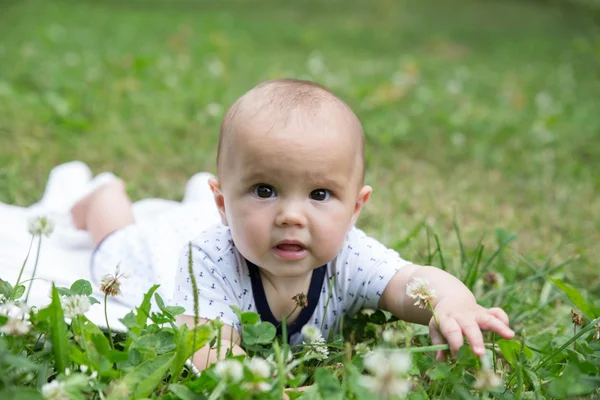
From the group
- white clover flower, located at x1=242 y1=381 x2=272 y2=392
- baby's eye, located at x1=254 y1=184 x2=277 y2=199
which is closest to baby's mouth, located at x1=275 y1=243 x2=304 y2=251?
baby's eye, located at x1=254 y1=184 x2=277 y2=199

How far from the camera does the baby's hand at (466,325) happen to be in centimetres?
145

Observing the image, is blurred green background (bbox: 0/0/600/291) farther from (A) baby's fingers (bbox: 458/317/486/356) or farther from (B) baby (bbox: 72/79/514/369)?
(A) baby's fingers (bbox: 458/317/486/356)

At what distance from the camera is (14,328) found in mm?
1259

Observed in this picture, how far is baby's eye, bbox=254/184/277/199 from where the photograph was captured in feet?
5.24

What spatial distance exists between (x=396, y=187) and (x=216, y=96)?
1.75 meters

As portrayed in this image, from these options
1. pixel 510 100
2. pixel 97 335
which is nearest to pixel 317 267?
pixel 97 335

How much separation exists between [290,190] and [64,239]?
143cm

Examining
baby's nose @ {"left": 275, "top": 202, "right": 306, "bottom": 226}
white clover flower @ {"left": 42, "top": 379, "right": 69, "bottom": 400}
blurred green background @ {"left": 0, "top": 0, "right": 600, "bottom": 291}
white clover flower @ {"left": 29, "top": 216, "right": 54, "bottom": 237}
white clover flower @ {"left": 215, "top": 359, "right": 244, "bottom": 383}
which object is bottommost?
white clover flower @ {"left": 42, "top": 379, "right": 69, "bottom": 400}

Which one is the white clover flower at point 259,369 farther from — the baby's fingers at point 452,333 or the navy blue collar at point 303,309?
the navy blue collar at point 303,309

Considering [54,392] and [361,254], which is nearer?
[54,392]

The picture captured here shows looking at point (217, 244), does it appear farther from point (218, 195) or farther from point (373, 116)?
point (373, 116)

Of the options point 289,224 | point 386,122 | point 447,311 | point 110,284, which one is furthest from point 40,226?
point 386,122

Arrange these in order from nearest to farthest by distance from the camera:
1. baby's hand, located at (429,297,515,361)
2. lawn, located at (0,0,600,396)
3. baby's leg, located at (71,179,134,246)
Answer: baby's hand, located at (429,297,515,361)
baby's leg, located at (71,179,134,246)
lawn, located at (0,0,600,396)

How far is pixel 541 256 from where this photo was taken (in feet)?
8.41
